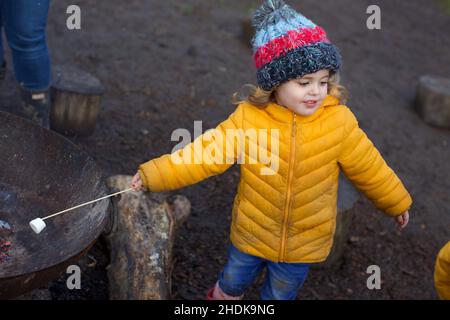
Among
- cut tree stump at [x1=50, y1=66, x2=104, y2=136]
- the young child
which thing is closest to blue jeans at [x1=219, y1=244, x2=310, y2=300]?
the young child

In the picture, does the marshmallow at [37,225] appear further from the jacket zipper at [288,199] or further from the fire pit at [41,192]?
the jacket zipper at [288,199]

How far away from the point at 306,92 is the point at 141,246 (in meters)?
1.16

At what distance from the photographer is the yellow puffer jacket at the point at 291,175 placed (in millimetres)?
2824

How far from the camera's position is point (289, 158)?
2832 millimetres

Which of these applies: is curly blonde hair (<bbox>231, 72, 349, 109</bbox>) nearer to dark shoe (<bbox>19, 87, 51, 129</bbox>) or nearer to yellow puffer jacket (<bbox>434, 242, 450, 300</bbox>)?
yellow puffer jacket (<bbox>434, 242, 450, 300</bbox>)

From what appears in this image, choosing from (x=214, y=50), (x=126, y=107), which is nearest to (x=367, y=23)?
(x=214, y=50)

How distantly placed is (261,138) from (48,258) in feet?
3.14

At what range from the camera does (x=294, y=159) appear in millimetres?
2830

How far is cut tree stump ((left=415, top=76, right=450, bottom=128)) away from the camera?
19.4 ft

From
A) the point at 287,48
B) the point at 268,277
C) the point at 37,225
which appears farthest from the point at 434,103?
the point at 37,225

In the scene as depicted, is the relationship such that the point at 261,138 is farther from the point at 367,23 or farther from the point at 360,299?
the point at 367,23

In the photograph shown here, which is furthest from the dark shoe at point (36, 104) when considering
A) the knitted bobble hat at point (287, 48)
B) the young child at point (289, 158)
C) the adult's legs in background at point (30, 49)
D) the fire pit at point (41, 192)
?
the knitted bobble hat at point (287, 48)
